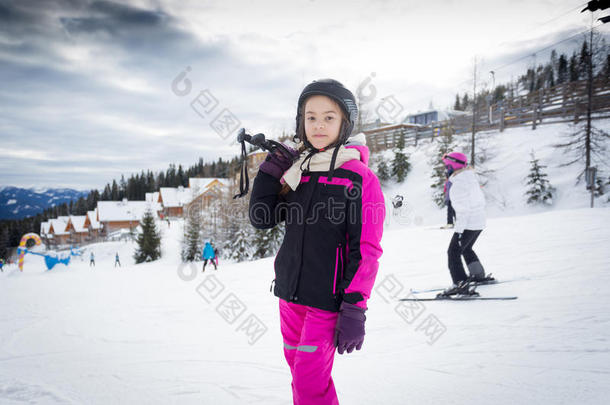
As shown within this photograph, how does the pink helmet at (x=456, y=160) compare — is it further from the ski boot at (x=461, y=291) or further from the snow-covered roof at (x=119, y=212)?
the snow-covered roof at (x=119, y=212)

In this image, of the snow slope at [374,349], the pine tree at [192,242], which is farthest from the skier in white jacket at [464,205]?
the pine tree at [192,242]

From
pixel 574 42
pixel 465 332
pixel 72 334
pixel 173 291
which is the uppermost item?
pixel 574 42

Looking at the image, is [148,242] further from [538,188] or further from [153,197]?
[153,197]

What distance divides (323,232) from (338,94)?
88cm

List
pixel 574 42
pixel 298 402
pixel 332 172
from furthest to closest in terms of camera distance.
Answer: pixel 574 42, pixel 332 172, pixel 298 402

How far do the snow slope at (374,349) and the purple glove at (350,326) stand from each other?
1.08m

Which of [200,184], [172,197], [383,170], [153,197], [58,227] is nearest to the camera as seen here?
[383,170]

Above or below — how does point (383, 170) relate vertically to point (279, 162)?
above

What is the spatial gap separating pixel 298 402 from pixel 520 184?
67.8 feet

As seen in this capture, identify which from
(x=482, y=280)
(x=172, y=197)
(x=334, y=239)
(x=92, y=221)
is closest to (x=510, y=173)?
(x=482, y=280)

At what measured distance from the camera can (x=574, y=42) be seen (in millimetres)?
12234

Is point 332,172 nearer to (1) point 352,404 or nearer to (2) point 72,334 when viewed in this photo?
(1) point 352,404

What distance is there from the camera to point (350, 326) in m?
1.60

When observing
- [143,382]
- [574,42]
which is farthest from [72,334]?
[574,42]
